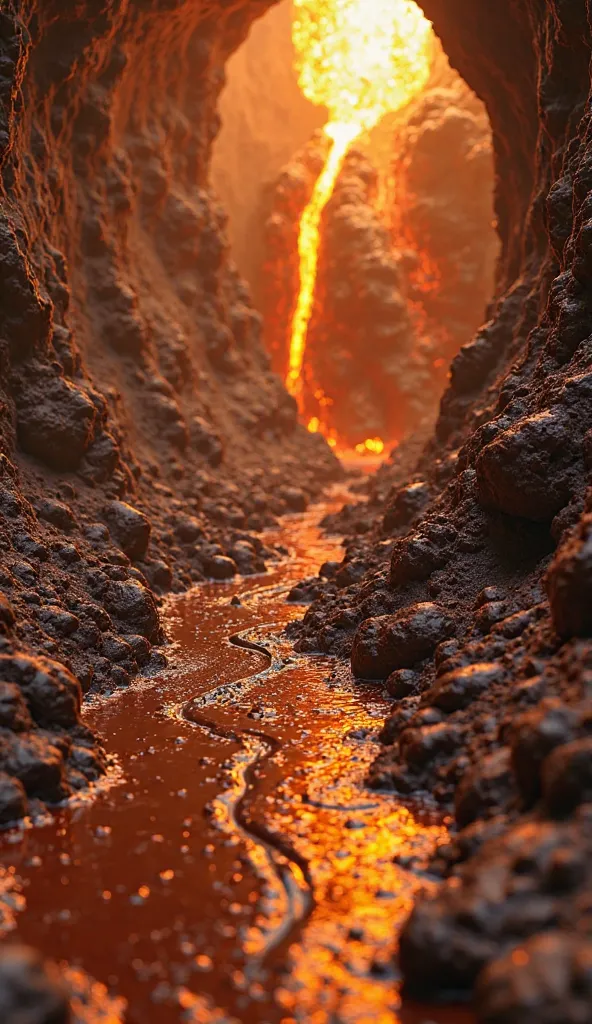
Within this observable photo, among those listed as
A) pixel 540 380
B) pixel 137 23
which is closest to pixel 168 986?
pixel 540 380

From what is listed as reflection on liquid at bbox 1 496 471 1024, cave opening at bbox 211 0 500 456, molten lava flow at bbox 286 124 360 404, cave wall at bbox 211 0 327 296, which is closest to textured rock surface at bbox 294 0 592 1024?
reflection on liquid at bbox 1 496 471 1024

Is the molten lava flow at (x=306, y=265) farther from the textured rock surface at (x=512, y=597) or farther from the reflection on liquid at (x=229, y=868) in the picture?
the reflection on liquid at (x=229, y=868)

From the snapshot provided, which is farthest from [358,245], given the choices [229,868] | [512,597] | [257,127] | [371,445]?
[229,868]

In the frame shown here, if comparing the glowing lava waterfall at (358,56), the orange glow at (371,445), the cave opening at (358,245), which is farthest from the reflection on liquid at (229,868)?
the glowing lava waterfall at (358,56)

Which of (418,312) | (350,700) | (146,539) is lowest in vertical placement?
(350,700)

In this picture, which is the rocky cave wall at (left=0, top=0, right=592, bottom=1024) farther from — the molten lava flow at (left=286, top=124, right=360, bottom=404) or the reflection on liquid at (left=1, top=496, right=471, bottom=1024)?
the molten lava flow at (left=286, top=124, right=360, bottom=404)

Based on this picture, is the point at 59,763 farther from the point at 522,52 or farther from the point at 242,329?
the point at 242,329

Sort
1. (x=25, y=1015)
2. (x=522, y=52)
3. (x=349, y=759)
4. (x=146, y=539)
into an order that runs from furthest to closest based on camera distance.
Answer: (x=522, y=52) → (x=146, y=539) → (x=349, y=759) → (x=25, y=1015)
